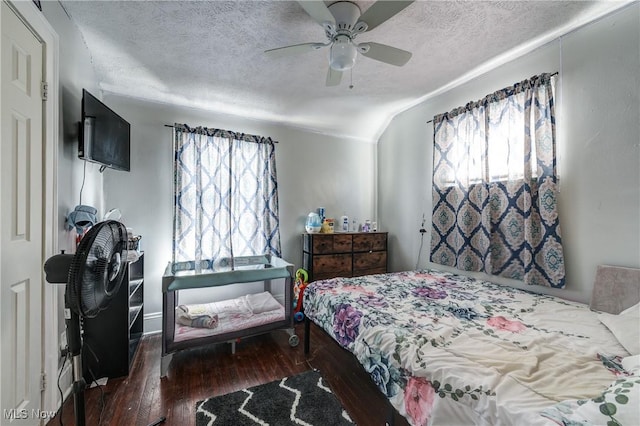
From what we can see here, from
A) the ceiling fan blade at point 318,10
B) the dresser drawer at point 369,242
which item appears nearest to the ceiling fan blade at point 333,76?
the ceiling fan blade at point 318,10

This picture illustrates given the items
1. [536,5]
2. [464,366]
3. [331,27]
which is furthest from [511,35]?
[464,366]

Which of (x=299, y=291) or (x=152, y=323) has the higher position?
(x=299, y=291)

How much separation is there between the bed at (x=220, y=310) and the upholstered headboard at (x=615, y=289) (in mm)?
2306

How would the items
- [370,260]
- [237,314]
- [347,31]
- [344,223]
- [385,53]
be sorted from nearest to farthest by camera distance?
[347,31], [385,53], [237,314], [370,260], [344,223]

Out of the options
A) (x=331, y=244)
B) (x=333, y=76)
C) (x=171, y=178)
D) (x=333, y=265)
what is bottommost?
(x=333, y=265)

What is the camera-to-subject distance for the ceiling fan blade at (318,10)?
4.24ft

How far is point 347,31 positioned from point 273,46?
2.38 ft

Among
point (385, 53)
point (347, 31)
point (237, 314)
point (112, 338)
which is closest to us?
point (347, 31)

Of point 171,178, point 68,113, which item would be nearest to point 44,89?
point 68,113

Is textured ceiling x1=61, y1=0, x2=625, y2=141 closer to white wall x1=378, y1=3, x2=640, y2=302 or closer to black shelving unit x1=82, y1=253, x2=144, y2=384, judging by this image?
white wall x1=378, y1=3, x2=640, y2=302

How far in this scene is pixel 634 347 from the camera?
1161 millimetres

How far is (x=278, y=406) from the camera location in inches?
65.3

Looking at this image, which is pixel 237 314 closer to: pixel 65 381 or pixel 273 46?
pixel 65 381

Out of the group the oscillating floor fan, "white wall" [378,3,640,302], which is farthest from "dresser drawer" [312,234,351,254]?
the oscillating floor fan
